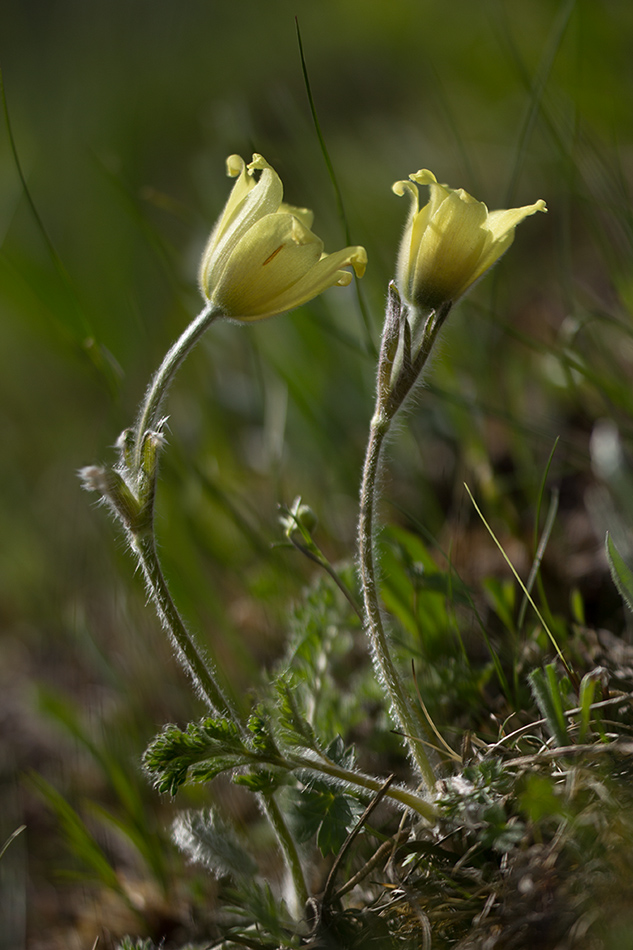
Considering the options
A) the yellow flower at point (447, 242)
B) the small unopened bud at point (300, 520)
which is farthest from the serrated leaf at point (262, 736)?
the yellow flower at point (447, 242)

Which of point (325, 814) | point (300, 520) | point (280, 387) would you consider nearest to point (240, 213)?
point (300, 520)

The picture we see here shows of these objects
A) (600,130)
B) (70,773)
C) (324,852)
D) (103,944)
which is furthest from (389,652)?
(600,130)

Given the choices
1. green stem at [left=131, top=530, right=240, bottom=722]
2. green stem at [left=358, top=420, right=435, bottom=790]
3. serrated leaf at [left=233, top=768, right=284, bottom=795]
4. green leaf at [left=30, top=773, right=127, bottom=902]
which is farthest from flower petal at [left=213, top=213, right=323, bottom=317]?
green leaf at [left=30, top=773, right=127, bottom=902]

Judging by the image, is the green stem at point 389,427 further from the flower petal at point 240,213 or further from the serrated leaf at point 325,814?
the flower petal at point 240,213

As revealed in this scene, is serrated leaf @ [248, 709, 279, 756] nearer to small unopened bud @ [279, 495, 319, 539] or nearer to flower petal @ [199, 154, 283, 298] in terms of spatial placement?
small unopened bud @ [279, 495, 319, 539]

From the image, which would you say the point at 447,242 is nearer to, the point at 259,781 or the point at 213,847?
the point at 259,781

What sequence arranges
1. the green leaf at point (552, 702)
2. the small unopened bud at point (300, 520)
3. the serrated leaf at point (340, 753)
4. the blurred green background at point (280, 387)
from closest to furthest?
the green leaf at point (552, 702) → the serrated leaf at point (340, 753) → the small unopened bud at point (300, 520) → the blurred green background at point (280, 387)
